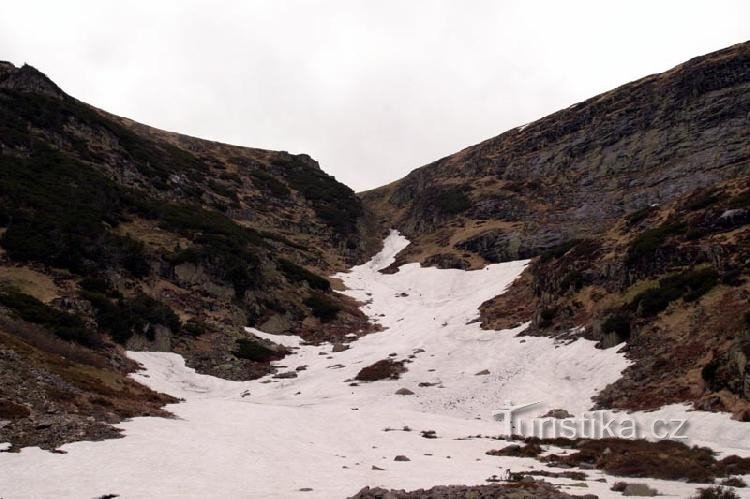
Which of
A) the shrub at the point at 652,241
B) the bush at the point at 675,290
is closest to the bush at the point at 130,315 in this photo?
the bush at the point at 675,290

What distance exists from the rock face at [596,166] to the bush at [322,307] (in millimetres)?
26109

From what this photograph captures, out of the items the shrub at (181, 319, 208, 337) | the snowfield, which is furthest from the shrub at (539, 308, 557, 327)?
the shrub at (181, 319, 208, 337)

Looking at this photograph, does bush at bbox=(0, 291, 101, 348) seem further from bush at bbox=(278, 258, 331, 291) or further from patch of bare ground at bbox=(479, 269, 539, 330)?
bush at bbox=(278, 258, 331, 291)

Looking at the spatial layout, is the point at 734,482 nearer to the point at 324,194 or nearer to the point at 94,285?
the point at 94,285

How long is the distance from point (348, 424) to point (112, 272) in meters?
28.7

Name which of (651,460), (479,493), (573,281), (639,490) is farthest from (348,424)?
(573,281)

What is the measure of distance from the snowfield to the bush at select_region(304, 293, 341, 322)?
24.5ft

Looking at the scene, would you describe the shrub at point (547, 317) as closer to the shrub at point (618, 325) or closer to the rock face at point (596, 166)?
the shrub at point (618, 325)

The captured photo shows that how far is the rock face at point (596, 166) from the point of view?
79250mm

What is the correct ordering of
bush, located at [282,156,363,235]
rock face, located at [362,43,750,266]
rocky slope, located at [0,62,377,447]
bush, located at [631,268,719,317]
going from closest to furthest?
rocky slope, located at [0,62,377,447], bush, located at [631,268,719,317], rock face, located at [362,43,750,266], bush, located at [282,156,363,235]

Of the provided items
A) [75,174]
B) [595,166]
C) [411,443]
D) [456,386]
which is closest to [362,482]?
[411,443]

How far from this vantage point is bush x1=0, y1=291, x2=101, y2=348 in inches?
1297

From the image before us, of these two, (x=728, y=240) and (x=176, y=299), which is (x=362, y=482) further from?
(x=176, y=299)

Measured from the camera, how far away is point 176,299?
48438 millimetres
